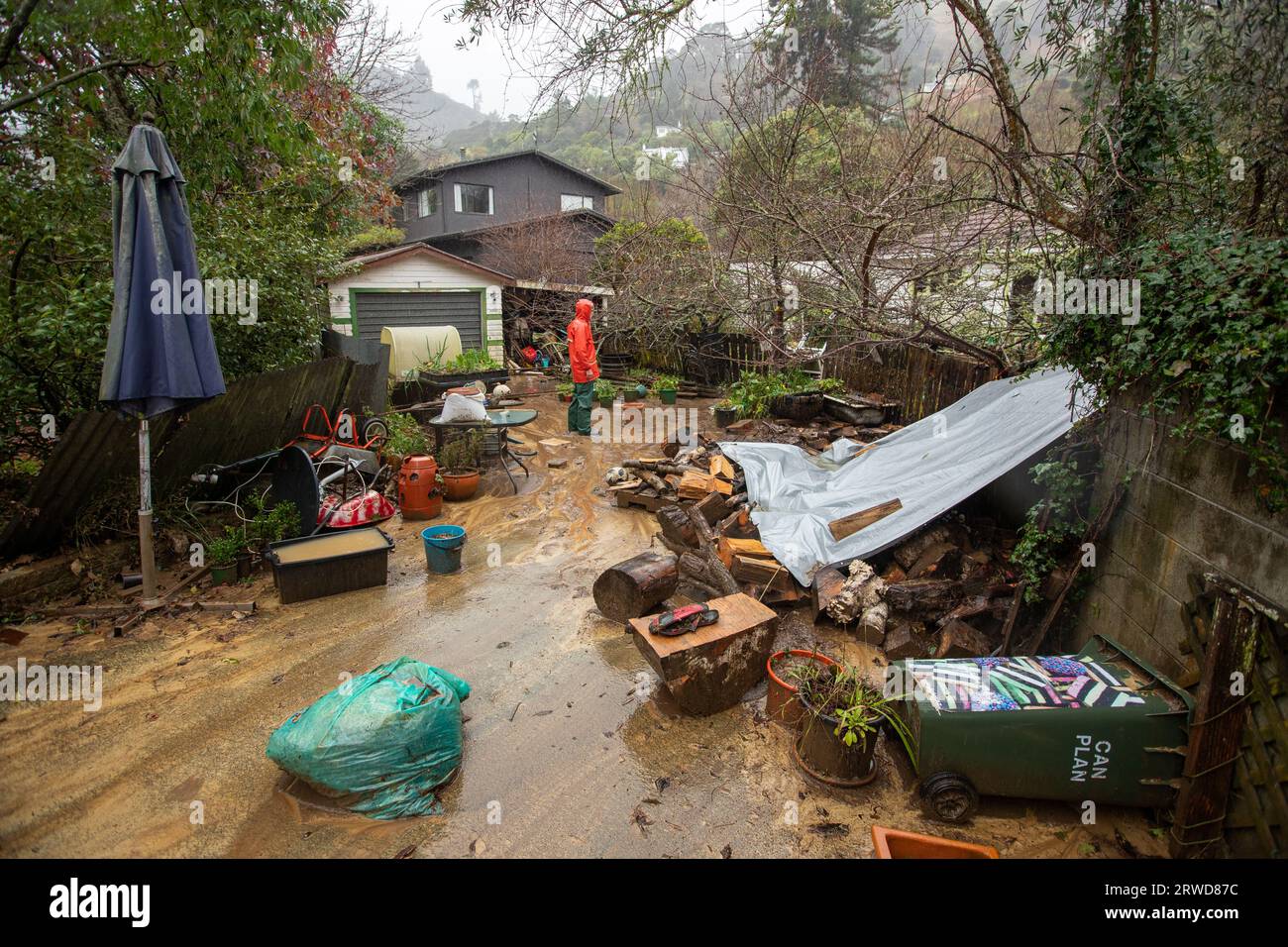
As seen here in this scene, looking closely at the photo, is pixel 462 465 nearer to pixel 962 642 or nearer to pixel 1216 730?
pixel 962 642

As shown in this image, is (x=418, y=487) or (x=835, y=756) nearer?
(x=835, y=756)

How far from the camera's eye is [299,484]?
591cm

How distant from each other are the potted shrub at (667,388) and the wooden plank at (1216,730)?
446 inches

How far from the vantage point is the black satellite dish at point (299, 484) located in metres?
5.77

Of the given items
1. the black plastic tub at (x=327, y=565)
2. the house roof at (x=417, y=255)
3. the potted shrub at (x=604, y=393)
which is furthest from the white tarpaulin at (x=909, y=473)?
the house roof at (x=417, y=255)

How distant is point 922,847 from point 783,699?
1.22 m

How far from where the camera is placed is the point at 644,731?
3760 millimetres

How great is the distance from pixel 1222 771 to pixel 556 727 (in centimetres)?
322

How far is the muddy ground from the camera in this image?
9.62 feet

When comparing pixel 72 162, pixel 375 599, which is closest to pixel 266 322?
pixel 72 162

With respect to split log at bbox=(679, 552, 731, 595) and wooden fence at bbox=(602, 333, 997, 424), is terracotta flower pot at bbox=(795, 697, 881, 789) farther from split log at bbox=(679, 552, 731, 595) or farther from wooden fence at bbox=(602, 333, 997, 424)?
wooden fence at bbox=(602, 333, 997, 424)

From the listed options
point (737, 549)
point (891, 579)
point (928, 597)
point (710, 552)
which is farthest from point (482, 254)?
point (928, 597)

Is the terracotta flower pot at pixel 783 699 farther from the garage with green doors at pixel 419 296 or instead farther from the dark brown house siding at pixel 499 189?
the dark brown house siding at pixel 499 189
